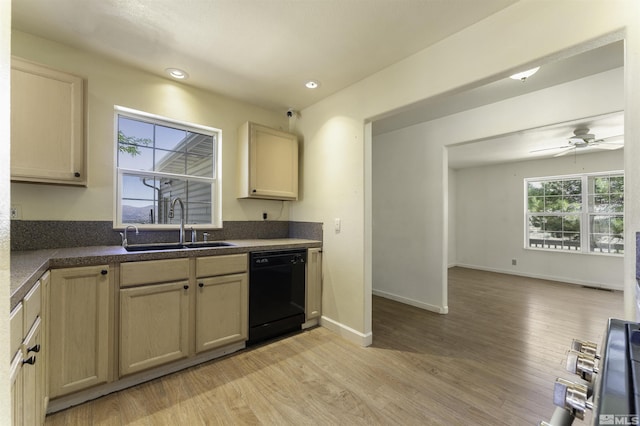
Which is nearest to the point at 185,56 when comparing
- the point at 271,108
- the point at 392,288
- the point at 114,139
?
the point at 114,139

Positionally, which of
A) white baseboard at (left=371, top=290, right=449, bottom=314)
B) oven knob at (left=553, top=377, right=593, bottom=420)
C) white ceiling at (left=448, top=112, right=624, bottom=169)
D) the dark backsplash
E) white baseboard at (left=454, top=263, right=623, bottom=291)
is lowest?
white baseboard at (left=454, top=263, right=623, bottom=291)

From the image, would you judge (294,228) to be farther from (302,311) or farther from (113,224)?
(113,224)

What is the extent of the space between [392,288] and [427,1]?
140 inches

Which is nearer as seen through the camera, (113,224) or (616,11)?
(616,11)

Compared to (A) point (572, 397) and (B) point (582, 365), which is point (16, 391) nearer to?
(A) point (572, 397)

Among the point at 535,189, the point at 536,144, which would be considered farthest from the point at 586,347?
the point at 535,189

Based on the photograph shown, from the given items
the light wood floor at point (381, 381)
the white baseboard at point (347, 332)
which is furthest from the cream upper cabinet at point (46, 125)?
the white baseboard at point (347, 332)

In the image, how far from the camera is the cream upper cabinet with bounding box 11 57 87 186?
1.76 meters

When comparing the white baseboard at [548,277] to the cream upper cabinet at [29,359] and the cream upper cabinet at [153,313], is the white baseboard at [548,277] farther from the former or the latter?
the cream upper cabinet at [29,359]

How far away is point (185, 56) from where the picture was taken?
7.34 ft

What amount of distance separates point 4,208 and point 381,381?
2264 millimetres

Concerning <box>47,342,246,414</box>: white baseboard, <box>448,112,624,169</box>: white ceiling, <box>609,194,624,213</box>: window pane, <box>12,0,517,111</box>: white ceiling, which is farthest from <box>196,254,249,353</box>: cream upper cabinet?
<box>609,194,624,213</box>: window pane

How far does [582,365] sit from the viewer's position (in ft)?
2.17

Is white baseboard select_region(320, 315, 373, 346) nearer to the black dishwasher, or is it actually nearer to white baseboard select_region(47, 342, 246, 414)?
the black dishwasher
